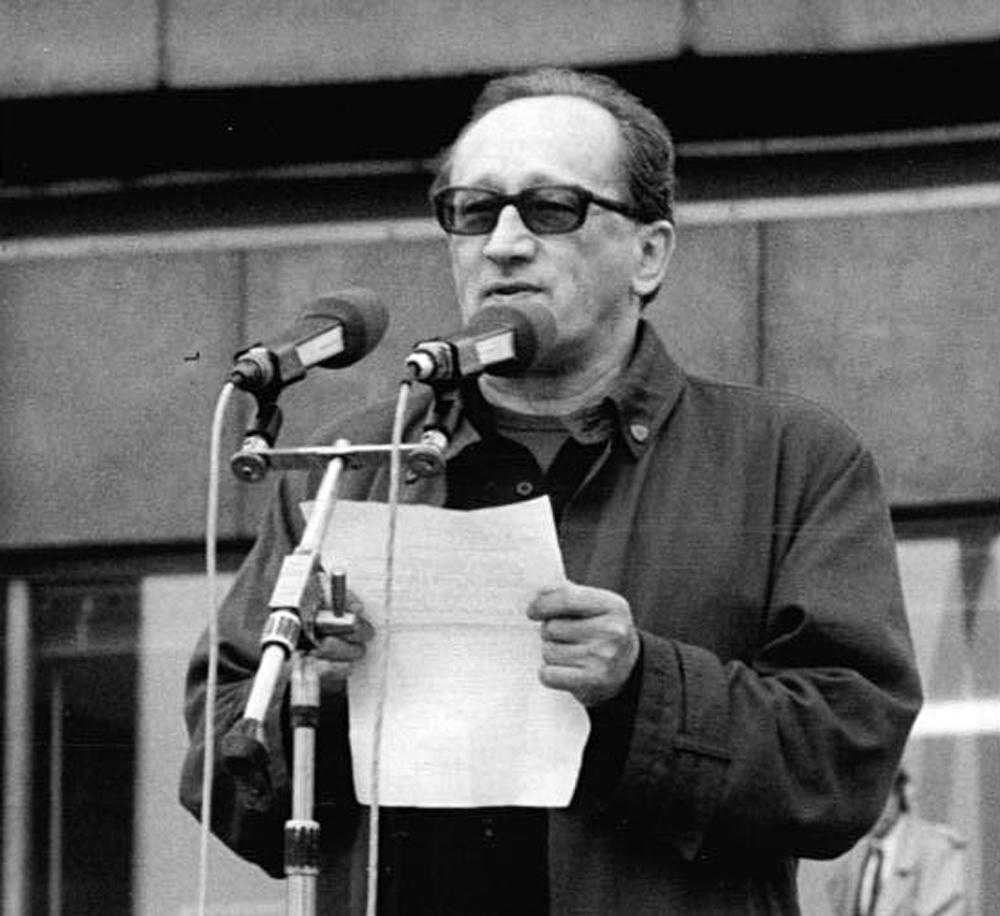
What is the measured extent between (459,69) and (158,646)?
6.84 feet

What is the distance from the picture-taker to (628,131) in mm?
5145

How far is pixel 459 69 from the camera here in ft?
34.9

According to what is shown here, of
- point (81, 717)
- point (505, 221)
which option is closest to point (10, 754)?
point (81, 717)

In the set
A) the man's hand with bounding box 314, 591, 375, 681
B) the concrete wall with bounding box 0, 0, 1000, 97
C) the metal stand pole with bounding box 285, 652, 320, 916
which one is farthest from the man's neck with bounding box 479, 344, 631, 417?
the concrete wall with bounding box 0, 0, 1000, 97

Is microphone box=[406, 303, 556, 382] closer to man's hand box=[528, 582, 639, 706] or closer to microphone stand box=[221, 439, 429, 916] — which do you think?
microphone stand box=[221, 439, 429, 916]

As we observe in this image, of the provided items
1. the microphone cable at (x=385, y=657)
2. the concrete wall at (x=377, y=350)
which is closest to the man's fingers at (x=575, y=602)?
the microphone cable at (x=385, y=657)

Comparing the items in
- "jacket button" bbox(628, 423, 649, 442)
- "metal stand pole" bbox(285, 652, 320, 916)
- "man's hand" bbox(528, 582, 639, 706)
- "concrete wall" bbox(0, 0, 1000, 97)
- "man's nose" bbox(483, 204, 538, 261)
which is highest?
"concrete wall" bbox(0, 0, 1000, 97)

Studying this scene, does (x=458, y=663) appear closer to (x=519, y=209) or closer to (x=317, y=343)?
(x=317, y=343)

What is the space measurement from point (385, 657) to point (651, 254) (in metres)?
1.04

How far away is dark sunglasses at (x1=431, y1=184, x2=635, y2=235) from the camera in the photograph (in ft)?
16.2

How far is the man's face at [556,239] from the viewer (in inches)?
192

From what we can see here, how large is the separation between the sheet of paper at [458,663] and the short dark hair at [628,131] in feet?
2.73

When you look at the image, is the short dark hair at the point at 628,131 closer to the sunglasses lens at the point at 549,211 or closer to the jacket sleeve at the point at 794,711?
the sunglasses lens at the point at 549,211

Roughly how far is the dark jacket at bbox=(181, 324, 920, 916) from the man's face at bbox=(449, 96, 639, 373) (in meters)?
0.11
